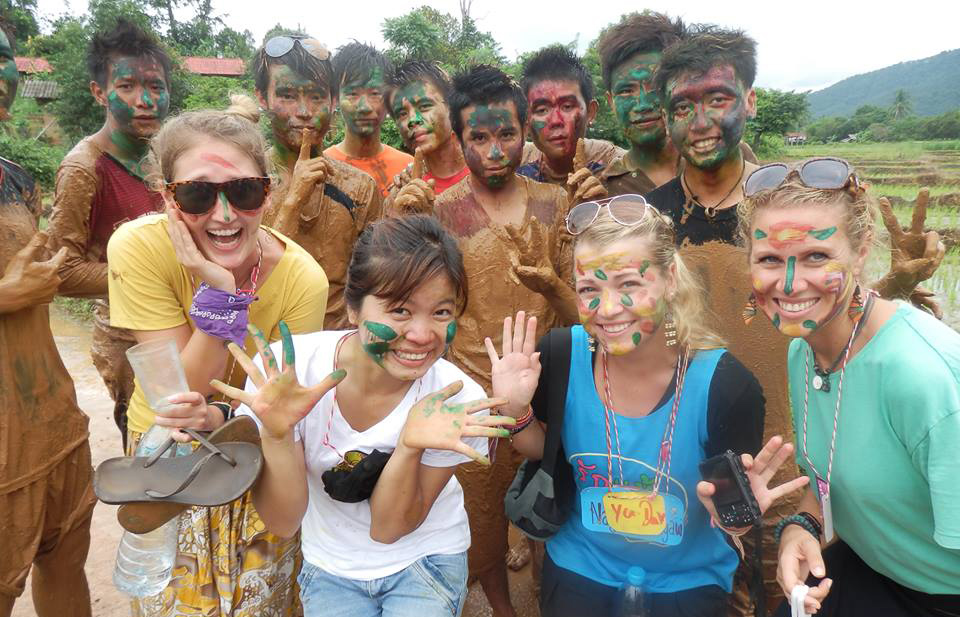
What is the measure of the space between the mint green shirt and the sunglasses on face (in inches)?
32.1

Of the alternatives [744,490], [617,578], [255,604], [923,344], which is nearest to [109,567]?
[255,604]

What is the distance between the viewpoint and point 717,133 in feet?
8.77

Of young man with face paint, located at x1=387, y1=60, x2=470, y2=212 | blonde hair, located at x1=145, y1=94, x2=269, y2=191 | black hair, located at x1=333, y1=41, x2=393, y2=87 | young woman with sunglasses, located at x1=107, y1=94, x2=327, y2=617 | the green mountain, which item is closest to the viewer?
young woman with sunglasses, located at x1=107, y1=94, x2=327, y2=617

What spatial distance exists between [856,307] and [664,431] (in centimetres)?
69

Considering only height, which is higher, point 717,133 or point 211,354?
point 717,133

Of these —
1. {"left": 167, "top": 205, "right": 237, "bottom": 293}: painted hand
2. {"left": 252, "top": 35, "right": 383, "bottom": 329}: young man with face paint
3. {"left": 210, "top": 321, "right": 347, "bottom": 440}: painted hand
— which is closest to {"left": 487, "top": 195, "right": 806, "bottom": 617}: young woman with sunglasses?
{"left": 210, "top": 321, "right": 347, "bottom": 440}: painted hand

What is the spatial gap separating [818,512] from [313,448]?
1677mm

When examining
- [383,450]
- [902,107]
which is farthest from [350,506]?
[902,107]

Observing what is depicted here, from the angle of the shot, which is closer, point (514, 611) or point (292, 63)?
point (514, 611)

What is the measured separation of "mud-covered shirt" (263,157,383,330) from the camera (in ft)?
11.1

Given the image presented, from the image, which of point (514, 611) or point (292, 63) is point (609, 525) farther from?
point (292, 63)

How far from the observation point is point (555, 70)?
352 cm

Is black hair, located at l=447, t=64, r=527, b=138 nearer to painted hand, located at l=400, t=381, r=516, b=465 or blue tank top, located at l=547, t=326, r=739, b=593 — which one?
blue tank top, located at l=547, t=326, r=739, b=593

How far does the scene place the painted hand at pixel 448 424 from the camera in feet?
5.50
